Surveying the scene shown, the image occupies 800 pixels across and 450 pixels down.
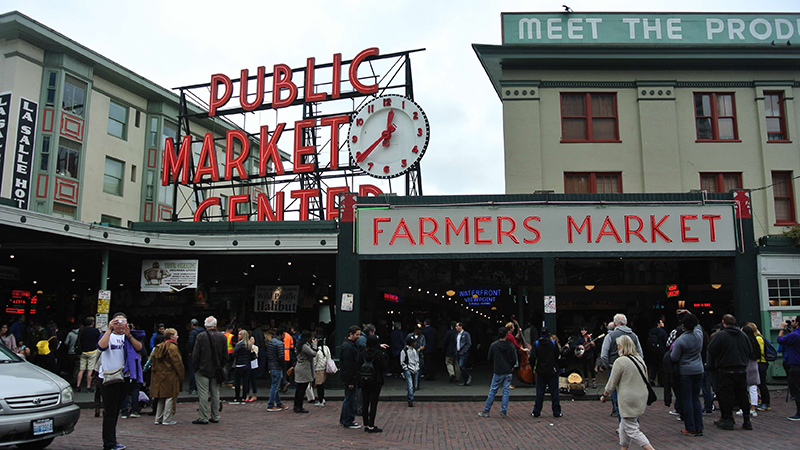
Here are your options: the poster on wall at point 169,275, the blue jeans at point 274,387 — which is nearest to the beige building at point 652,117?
the poster on wall at point 169,275

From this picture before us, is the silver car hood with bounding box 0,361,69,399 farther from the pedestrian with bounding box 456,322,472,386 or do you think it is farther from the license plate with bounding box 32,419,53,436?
the pedestrian with bounding box 456,322,472,386

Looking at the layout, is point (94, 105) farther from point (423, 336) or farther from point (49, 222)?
point (423, 336)

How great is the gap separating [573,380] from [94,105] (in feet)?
101

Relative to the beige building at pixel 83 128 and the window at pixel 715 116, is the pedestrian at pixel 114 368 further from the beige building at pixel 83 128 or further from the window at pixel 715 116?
the beige building at pixel 83 128

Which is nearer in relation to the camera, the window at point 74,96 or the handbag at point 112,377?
the handbag at point 112,377

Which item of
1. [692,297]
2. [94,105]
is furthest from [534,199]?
[94,105]

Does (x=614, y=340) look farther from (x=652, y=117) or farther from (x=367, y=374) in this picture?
(x=652, y=117)

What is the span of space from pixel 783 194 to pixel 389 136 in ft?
48.2

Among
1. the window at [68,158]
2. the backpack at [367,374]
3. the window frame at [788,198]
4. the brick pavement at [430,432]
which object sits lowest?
the brick pavement at [430,432]

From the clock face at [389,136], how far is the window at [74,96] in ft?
57.2

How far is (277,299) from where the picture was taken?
81.5 ft

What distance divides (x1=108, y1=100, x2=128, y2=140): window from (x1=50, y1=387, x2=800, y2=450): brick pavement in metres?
26.9

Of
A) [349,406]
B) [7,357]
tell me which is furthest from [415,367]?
[7,357]

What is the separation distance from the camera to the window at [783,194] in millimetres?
22703
